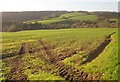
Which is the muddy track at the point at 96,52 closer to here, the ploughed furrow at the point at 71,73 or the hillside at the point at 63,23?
the ploughed furrow at the point at 71,73

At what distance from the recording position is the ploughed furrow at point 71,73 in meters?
18.2

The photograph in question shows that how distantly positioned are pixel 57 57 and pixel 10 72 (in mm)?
5412

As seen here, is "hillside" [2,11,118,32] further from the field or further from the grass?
the grass

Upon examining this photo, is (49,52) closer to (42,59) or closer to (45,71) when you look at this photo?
(42,59)

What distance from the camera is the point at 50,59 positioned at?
24.3 m

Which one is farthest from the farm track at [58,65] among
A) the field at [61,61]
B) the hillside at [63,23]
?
the hillside at [63,23]

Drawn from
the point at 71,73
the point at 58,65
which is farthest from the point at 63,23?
the point at 71,73

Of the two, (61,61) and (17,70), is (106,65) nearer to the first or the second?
(61,61)

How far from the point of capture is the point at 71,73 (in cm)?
1919

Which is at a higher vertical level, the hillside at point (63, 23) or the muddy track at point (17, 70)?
the muddy track at point (17, 70)

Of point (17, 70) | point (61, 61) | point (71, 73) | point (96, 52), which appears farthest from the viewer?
point (96, 52)

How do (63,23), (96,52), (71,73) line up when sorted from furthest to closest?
(63,23) < (96,52) < (71,73)

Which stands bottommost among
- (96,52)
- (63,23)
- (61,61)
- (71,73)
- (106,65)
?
(63,23)

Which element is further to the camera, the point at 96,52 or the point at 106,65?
the point at 96,52
